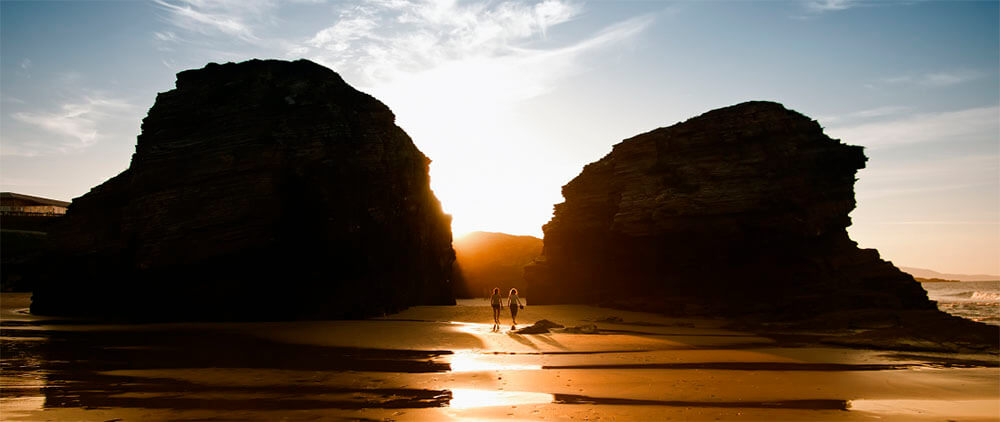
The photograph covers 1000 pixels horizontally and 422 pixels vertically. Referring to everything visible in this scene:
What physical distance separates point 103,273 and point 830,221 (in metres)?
35.8

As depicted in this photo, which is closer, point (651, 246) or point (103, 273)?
point (103, 273)

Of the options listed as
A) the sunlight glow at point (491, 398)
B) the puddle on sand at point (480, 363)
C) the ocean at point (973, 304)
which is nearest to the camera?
the sunlight glow at point (491, 398)

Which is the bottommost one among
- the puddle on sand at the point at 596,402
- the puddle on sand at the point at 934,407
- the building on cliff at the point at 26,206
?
the puddle on sand at the point at 934,407

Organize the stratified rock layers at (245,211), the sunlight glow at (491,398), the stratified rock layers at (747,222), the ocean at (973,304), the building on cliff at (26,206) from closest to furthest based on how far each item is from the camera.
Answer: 1. the sunlight glow at (491,398)
2. the stratified rock layers at (245,211)
3. the stratified rock layers at (747,222)
4. the ocean at (973,304)
5. the building on cliff at (26,206)

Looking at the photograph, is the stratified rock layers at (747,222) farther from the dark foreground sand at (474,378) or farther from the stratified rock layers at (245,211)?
the stratified rock layers at (245,211)

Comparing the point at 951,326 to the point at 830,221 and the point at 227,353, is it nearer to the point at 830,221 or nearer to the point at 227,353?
the point at 830,221

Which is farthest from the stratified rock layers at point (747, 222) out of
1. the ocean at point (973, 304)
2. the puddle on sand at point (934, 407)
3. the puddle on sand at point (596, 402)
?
the puddle on sand at point (596, 402)

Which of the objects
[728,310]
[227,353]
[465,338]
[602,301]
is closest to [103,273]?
[227,353]

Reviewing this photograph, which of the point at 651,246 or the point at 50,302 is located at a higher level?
the point at 651,246

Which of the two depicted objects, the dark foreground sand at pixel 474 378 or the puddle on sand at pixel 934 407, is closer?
the dark foreground sand at pixel 474 378

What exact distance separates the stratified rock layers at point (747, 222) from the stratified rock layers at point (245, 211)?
13759 millimetres

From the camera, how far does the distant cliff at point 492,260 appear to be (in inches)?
2916

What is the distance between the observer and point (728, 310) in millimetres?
27672

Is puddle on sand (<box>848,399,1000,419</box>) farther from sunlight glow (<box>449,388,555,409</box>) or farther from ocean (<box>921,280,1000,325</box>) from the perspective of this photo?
ocean (<box>921,280,1000,325</box>)
